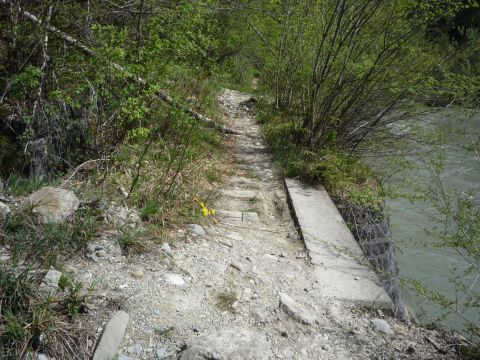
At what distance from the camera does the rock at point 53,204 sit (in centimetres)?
294

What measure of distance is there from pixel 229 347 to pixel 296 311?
72 centimetres

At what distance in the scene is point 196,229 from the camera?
371 cm

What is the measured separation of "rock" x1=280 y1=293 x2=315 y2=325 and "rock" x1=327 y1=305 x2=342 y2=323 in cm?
15

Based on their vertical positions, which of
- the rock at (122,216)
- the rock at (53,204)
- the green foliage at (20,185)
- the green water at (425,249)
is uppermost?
the rock at (53,204)

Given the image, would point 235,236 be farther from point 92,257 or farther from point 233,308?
point 92,257

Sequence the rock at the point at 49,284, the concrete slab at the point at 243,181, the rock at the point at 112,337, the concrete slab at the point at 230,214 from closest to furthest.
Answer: the rock at the point at 112,337 < the rock at the point at 49,284 < the concrete slab at the point at 230,214 < the concrete slab at the point at 243,181

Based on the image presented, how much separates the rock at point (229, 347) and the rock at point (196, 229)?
1334mm

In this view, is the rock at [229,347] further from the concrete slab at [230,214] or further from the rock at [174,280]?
the concrete slab at [230,214]

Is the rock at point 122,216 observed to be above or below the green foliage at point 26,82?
below

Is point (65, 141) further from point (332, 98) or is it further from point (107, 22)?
point (332, 98)

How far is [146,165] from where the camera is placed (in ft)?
14.7

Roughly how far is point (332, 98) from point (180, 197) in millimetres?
2711

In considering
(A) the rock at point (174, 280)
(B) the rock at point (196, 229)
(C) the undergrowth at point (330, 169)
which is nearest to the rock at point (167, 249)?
(A) the rock at point (174, 280)

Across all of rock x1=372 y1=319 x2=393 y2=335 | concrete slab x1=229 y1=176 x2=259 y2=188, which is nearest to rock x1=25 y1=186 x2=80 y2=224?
rock x1=372 y1=319 x2=393 y2=335
